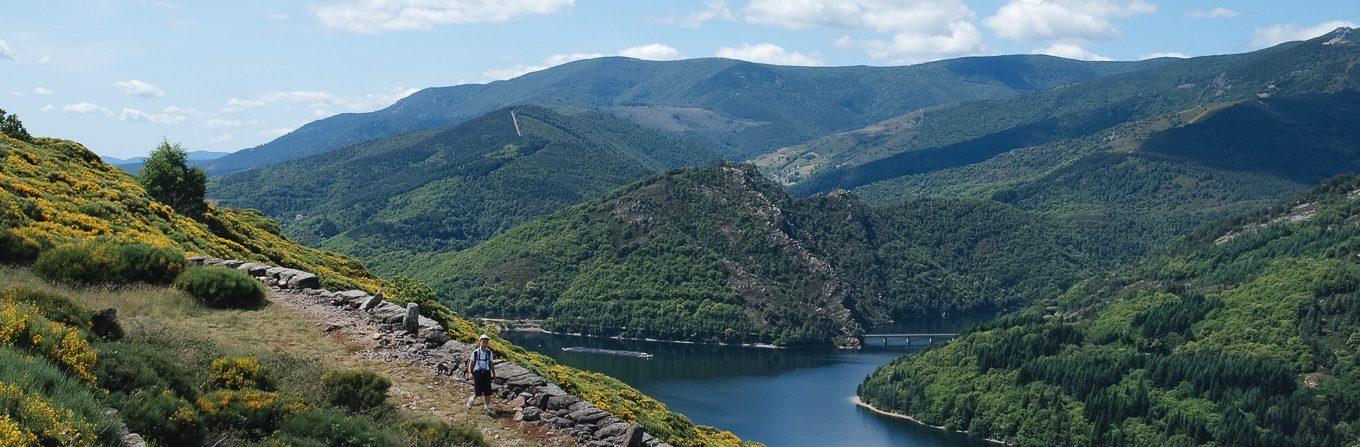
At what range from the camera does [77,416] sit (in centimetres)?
1661

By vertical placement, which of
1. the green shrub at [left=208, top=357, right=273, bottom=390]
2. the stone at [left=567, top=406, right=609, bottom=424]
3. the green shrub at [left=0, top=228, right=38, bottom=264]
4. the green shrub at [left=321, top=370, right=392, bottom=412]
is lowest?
the stone at [left=567, top=406, right=609, bottom=424]

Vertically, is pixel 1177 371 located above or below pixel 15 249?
below

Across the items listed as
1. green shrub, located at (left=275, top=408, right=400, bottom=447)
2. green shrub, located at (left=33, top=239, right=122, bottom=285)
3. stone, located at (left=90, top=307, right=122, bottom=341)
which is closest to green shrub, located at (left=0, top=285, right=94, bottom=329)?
stone, located at (left=90, top=307, right=122, bottom=341)

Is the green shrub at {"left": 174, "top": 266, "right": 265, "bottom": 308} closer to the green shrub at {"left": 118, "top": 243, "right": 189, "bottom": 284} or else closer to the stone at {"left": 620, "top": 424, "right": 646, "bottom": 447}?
the green shrub at {"left": 118, "top": 243, "right": 189, "bottom": 284}

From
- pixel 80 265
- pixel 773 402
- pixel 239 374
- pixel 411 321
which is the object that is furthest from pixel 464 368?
pixel 773 402

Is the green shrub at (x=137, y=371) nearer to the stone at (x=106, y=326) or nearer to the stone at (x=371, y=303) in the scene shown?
the stone at (x=106, y=326)

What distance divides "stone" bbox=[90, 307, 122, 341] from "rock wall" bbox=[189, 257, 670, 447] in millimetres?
A: 6395

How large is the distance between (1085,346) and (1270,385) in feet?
107

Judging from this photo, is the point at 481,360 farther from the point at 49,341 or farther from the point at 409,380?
the point at 49,341

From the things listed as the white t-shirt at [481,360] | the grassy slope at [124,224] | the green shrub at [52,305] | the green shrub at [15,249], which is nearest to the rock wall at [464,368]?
the white t-shirt at [481,360]

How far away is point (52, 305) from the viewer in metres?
21.8

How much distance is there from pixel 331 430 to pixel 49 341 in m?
5.19

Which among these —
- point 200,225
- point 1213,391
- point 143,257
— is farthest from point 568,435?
point 1213,391

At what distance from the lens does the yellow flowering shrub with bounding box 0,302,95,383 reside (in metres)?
18.7
